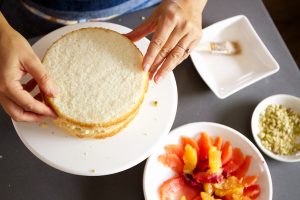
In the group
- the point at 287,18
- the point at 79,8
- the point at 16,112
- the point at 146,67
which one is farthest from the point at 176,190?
the point at 287,18

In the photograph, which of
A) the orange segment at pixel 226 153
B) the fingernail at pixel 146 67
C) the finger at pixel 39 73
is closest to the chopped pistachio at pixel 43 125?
the finger at pixel 39 73

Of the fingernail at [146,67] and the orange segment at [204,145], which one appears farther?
the orange segment at [204,145]

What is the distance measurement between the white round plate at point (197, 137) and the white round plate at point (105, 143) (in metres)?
0.14

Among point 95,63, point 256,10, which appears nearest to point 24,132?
point 95,63

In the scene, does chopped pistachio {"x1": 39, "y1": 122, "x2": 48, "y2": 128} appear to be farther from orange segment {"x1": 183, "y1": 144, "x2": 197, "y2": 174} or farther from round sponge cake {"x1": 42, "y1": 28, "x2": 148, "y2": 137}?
orange segment {"x1": 183, "y1": 144, "x2": 197, "y2": 174}

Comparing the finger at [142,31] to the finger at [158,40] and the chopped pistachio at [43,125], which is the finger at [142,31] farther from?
the chopped pistachio at [43,125]

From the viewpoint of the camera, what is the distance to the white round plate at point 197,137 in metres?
0.93

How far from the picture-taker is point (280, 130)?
1.06 metres

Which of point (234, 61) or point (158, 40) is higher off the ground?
point (158, 40)

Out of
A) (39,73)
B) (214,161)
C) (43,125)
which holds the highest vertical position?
(39,73)

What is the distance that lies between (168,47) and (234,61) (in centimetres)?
42

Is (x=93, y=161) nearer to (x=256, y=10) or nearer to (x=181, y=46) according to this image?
(x=181, y=46)

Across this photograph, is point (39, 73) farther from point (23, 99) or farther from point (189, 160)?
point (189, 160)

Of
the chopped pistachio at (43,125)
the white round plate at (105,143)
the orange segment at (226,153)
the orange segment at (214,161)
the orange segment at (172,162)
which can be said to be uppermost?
the chopped pistachio at (43,125)
